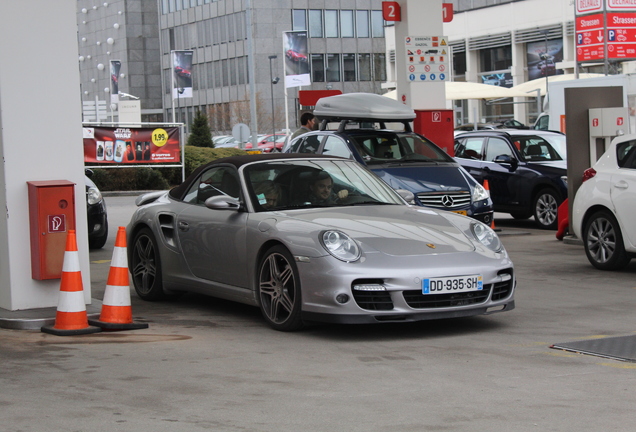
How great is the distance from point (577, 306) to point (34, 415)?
5.36 m

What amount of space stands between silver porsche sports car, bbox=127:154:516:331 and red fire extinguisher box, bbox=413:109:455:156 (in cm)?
880

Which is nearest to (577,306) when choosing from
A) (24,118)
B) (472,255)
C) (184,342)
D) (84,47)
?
(472,255)

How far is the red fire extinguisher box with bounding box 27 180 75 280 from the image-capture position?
8070mm

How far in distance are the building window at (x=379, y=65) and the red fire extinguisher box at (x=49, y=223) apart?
8861 centimetres

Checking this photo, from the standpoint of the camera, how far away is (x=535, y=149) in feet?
57.6

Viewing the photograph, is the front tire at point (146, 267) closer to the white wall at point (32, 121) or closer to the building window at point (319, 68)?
the white wall at point (32, 121)

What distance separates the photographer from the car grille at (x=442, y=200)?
1332 cm

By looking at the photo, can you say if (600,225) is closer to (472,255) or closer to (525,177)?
(472,255)

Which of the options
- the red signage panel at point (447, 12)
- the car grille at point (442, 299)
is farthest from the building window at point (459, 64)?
the car grille at point (442, 299)

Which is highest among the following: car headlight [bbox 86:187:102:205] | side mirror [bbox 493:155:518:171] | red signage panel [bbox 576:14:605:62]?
red signage panel [bbox 576:14:605:62]

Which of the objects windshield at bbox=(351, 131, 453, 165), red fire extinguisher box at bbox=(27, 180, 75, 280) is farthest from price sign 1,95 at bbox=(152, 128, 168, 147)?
red fire extinguisher box at bbox=(27, 180, 75, 280)

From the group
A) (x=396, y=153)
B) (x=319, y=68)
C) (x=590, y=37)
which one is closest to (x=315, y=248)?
(x=396, y=153)

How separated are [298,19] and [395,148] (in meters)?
80.6

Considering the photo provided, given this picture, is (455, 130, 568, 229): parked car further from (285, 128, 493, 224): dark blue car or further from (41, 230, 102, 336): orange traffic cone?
(41, 230, 102, 336): orange traffic cone
